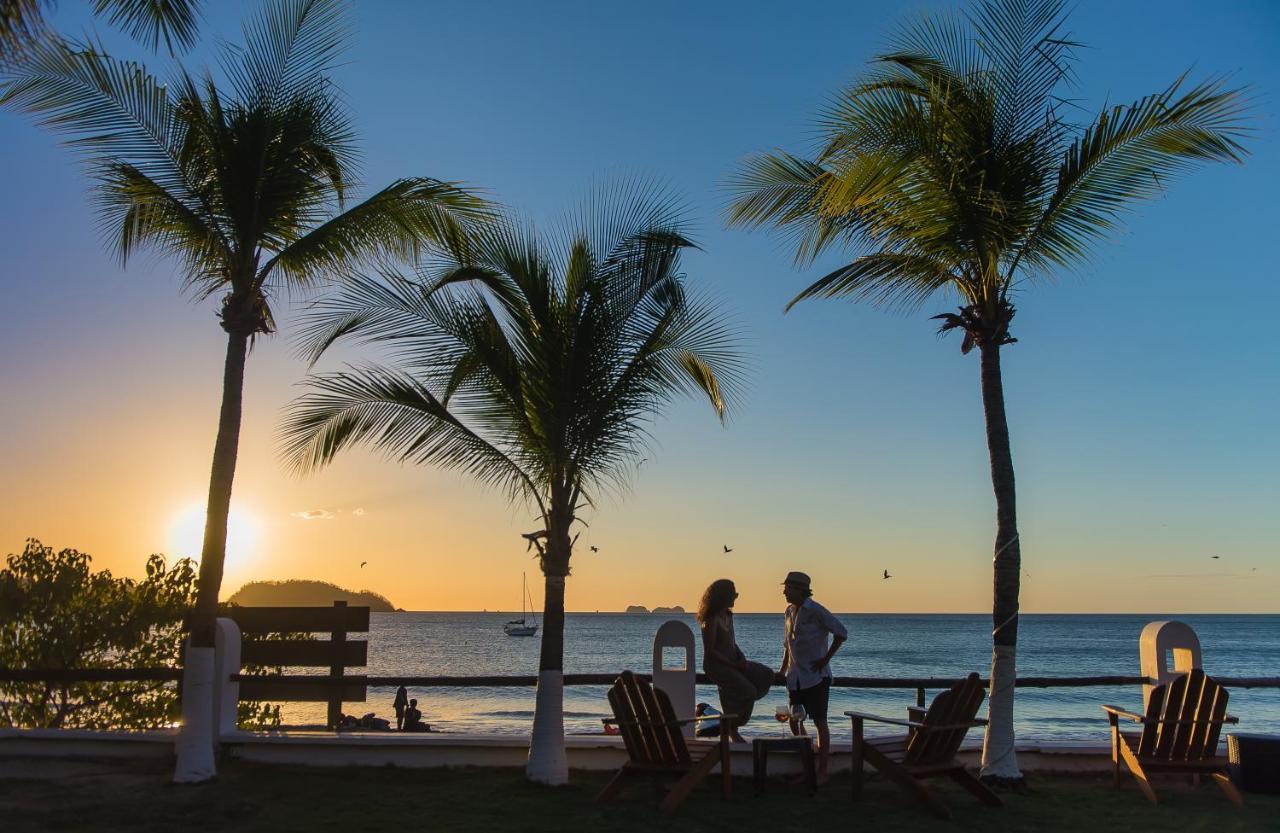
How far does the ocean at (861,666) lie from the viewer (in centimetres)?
3419

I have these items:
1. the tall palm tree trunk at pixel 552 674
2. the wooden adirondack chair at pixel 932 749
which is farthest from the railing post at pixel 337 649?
the wooden adirondack chair at pixel 932 749

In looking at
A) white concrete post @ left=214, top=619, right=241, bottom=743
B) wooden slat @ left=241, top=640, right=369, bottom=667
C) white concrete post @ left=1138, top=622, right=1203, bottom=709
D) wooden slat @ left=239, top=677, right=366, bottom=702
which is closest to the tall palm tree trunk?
white concrete post @ left=214, top=619, right=241, bottom=743

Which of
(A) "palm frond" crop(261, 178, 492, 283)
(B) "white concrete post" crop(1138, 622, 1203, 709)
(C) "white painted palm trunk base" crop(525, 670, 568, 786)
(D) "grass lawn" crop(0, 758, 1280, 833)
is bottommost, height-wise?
(D) "grass lawn" crop(0, 758, 1280, 833)

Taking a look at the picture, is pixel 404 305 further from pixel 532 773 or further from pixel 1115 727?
pixel 1115 727

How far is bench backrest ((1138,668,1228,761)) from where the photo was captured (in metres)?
8.24

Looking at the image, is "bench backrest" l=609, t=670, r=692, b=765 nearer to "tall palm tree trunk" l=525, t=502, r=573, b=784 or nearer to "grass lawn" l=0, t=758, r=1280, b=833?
"grass lawn" l=0, t=758, r=1280, b=833

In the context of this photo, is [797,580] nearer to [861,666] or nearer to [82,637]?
[82,637]

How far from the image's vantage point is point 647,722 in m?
8.01

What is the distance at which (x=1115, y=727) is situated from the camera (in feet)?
28.6

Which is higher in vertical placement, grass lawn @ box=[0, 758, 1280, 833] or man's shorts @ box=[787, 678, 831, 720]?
man's shorts @ box=[787, 678, 831, 720]

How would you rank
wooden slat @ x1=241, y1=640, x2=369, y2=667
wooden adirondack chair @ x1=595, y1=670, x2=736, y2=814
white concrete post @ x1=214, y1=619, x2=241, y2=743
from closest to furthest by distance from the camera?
wooden adirondack chair @ x1=595, y1=670, x2=736, y2=814, white concrete post @ x1=214, y1=619, x2=241, y2=743, wooden slat @ x1=241, y1=640, x2=369, y2=667

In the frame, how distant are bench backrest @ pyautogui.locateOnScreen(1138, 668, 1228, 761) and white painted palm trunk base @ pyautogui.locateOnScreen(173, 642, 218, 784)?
748cm

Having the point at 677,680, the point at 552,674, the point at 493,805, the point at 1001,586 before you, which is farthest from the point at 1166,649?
the point at 493,805

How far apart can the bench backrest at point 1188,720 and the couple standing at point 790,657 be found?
249cm
